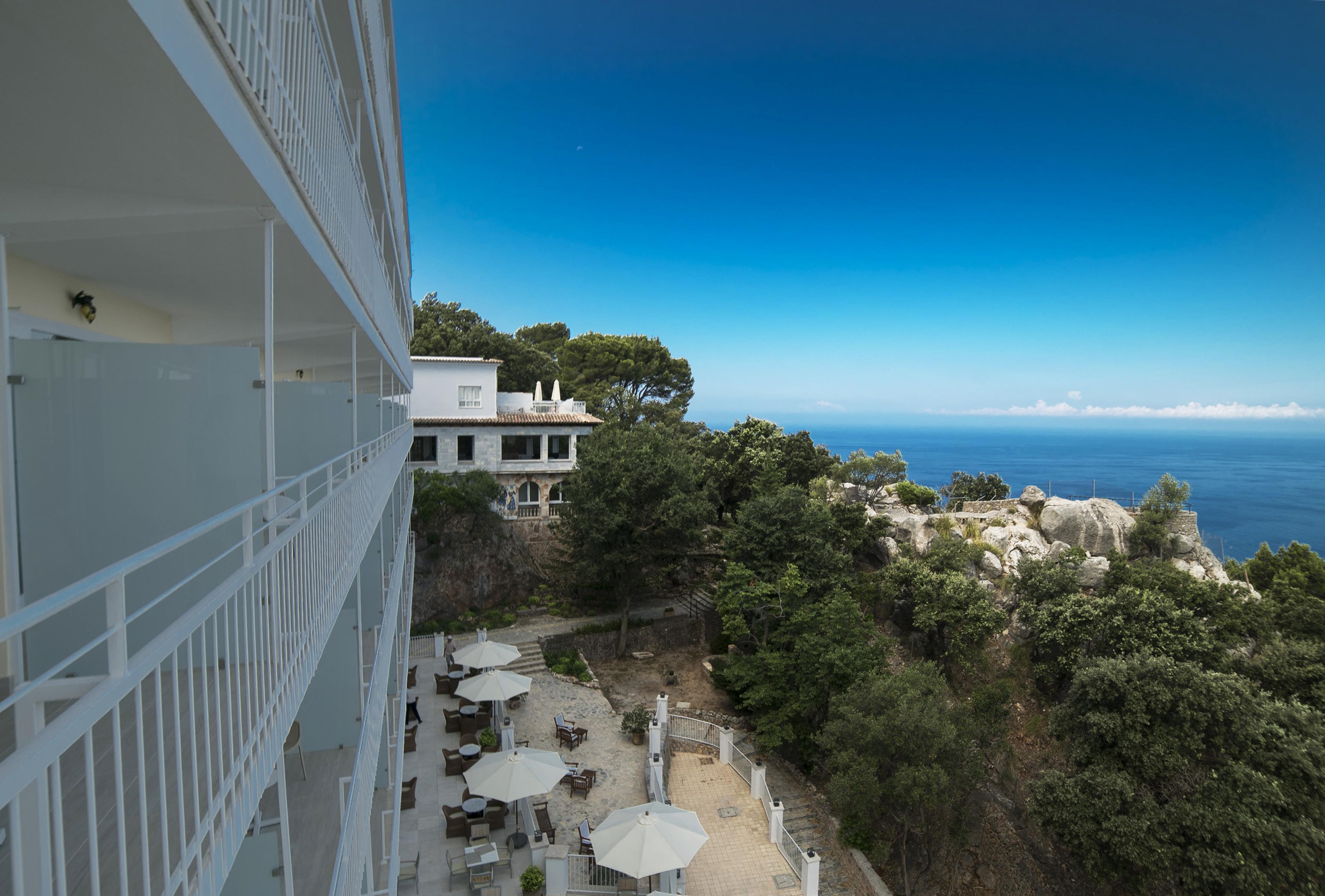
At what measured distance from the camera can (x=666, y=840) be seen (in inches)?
498

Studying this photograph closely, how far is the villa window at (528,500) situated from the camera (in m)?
33.5

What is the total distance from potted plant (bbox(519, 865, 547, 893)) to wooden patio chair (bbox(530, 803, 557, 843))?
1.20 m

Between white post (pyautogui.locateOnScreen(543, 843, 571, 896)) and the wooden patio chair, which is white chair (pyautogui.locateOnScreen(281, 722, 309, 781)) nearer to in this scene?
white post (pyautogui.locateOnScreen(543, 843, 571, 896))

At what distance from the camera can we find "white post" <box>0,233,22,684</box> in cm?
360

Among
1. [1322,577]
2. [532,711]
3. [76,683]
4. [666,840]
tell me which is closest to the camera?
[76,683]

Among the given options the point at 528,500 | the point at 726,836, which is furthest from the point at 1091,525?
the point at 528,500

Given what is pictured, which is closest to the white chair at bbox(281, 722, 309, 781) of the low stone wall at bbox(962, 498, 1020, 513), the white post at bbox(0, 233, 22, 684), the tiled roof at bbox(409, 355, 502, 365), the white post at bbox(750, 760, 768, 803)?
the white post at bbox(0, 233, 22, 684)

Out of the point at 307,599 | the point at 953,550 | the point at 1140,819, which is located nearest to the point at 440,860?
the point at 307,599

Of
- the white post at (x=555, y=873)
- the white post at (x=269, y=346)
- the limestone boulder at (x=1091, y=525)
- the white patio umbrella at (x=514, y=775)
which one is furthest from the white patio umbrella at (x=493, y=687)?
the limestone boulder at (x=1091, y=525)

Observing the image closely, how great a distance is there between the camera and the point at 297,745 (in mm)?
6848

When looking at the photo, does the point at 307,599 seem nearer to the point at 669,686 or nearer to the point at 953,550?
the point at 669,686

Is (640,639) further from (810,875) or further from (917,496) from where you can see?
(917,496)

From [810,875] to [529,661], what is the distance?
13.2 meters

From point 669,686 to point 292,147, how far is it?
24.0m
